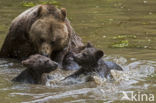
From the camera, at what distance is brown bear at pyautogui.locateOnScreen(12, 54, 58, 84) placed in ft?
28.9

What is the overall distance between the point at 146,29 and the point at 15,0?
296 inches

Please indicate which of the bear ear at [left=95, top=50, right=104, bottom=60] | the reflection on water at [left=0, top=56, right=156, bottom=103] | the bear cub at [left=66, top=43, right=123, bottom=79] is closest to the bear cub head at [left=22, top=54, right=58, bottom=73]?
the reflection on water at [left=0, top=56, right=156, bottom=103]

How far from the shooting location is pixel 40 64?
883 centimetres

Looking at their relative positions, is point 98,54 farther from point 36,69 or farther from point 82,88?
point 36,69

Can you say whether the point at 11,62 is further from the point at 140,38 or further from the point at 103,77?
the point at 140,38

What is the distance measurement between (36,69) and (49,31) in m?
1.22

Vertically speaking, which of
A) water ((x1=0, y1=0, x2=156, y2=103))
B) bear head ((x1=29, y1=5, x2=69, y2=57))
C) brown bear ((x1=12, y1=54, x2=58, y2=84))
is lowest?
water ((x1=0, y1=0, x2=156, y2=103))

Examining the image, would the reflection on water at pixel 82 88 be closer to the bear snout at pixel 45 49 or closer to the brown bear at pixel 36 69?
the brown bear at pixel 36 69

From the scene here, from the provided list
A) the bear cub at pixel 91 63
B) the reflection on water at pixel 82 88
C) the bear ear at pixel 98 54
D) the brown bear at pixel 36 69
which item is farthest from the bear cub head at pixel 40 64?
the bear ear at pixel 98 54

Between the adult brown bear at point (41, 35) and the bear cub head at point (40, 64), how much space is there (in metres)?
0.94

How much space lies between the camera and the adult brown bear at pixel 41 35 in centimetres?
989

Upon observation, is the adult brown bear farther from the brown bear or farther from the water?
the brown bear

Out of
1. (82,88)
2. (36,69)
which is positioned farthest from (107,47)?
(82,88)

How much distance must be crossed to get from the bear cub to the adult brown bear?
3.03 feet
